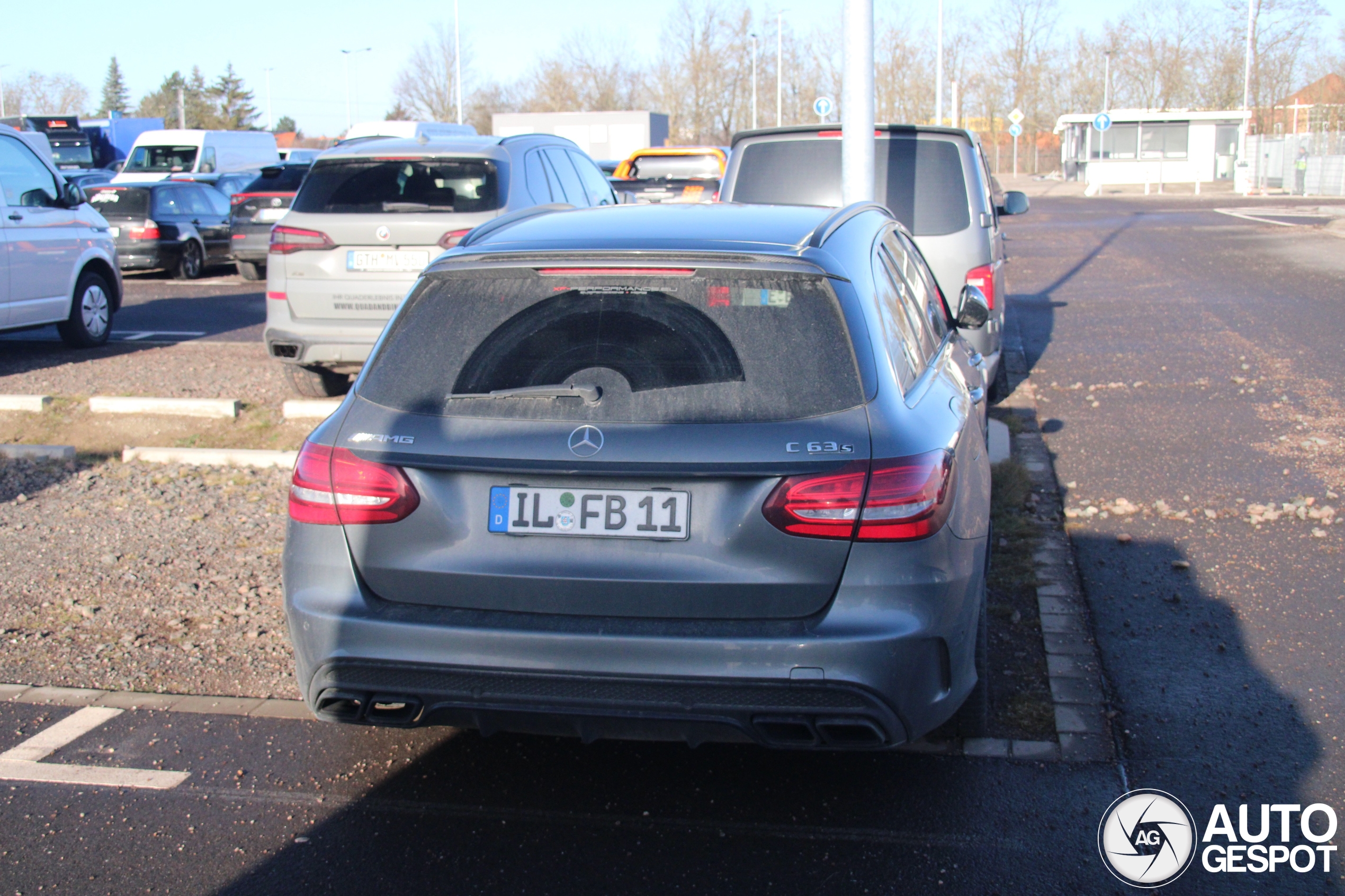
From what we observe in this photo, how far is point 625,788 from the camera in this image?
3664 millimetres

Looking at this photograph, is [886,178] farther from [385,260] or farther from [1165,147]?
[1165,147]

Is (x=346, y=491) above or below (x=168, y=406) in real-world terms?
above

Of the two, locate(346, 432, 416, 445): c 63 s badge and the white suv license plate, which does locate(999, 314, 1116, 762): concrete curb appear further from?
locate(346, 432, 416, 445): c 63 s badge

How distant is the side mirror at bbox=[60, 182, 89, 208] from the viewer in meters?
11.5

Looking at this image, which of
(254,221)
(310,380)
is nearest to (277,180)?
(254,221)

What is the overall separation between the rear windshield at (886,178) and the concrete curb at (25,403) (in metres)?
5.18

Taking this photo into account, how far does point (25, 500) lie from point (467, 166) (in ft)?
11.6

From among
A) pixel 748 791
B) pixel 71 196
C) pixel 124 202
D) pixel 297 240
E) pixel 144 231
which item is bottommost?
pixel 748 791

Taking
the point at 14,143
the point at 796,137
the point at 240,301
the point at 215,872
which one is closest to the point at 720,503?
the point at 215,872

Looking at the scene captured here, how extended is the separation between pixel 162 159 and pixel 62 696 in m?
33.8

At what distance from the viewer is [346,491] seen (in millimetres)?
3215

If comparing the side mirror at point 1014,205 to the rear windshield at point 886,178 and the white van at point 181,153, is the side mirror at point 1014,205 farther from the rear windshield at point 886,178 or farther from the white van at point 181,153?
the white van at point 181,153

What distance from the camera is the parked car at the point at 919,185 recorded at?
7.80m

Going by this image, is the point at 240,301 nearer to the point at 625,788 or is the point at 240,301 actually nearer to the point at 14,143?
the point at 14,143
